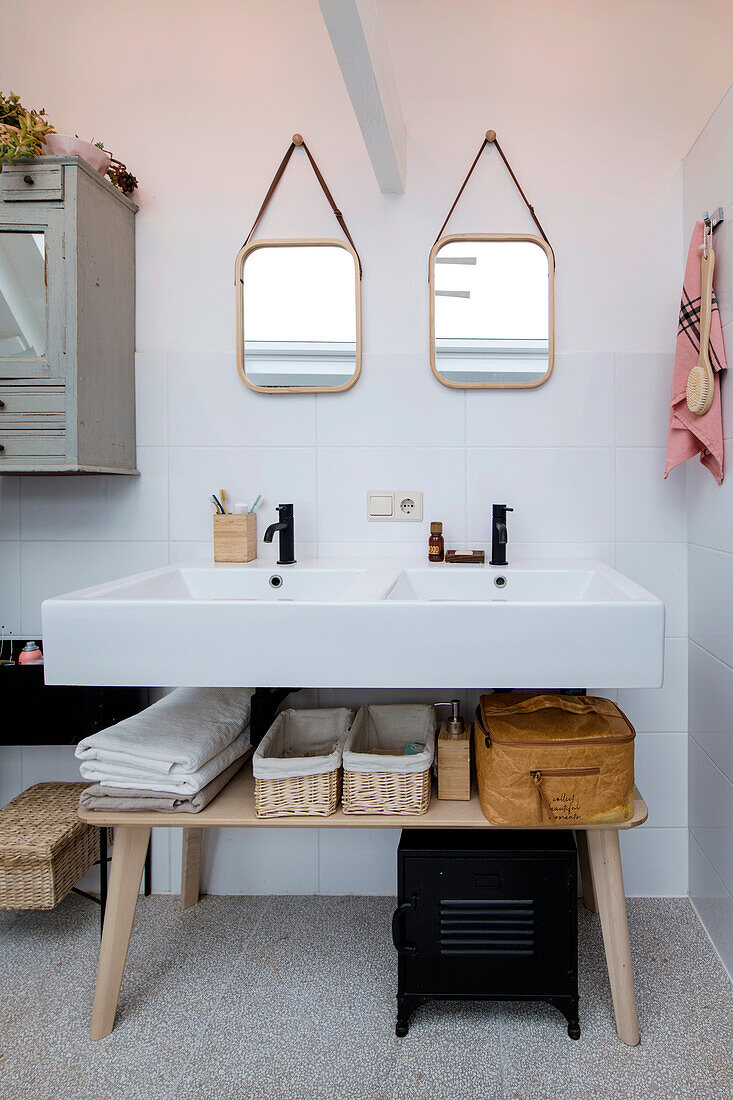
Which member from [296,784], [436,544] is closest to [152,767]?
[296,784]

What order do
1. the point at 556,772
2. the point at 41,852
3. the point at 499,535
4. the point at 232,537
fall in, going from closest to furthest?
the point at 556,772, the point at 41,852, the point at 499,535, the point at 232,537

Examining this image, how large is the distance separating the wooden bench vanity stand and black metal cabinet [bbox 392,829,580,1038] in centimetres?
6

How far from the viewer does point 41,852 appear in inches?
62.5

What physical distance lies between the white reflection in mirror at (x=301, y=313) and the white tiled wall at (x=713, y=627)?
0.89 meters

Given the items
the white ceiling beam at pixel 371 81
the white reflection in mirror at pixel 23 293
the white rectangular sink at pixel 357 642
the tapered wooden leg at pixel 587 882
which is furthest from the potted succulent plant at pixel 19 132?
the tapered wooden leg at pixel 587 882

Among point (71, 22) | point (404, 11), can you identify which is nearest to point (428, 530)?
point (404, 11)

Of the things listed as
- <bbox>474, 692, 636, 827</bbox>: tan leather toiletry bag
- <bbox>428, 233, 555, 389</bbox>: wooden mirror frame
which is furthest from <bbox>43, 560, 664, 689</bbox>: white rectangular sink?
<bbox>428, 233, 555, 389</bbox>: wooden mirror frame

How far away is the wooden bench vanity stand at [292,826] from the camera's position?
1376 millimetres

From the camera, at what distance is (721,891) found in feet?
5.46

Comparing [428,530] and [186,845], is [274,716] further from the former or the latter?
[428,530]

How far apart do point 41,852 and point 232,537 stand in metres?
0.84

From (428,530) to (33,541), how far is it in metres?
1.09

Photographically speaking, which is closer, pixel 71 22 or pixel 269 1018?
pixel 269 1018

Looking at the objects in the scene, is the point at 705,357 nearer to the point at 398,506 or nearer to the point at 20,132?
the point at 398,506
